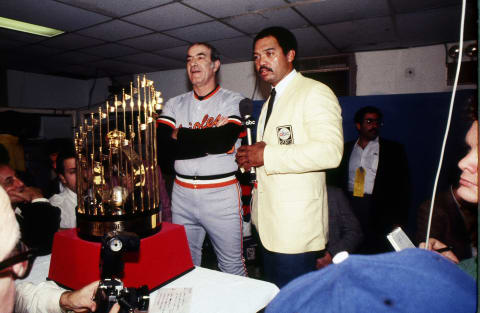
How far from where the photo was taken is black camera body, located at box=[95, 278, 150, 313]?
2.70ft

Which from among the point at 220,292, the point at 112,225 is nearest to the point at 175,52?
the point at 112,225

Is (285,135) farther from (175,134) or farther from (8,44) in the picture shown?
(8,44)

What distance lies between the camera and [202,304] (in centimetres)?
108

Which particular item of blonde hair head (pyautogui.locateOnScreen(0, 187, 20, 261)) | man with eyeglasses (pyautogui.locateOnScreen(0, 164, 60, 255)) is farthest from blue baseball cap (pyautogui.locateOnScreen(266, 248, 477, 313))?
man with eyeglasses (pyautogui.locateOnScreen(0, 164, 60, 255))

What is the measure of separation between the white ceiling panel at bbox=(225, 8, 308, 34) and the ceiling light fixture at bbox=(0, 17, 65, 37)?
249cm

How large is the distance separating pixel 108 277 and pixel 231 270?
1.15 m

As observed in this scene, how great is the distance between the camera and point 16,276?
69 centimetres

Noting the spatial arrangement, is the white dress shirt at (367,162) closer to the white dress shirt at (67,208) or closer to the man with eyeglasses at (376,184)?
the man with eyeglasses at (376,184)

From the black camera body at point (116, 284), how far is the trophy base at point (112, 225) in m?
0.27

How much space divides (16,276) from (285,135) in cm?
118

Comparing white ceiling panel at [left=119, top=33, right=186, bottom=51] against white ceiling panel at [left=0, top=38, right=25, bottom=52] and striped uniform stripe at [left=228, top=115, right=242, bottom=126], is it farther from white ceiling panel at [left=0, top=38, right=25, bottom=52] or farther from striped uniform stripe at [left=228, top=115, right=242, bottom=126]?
striped uniform stripe at [left=228, top=115, right=242, bottom=126]

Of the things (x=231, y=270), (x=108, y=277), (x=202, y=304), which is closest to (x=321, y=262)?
(x=231, y=270)

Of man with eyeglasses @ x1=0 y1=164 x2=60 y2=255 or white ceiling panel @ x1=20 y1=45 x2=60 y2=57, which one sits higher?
white ceiling panel @ x1=20 y1=45 x2=60 y2=57

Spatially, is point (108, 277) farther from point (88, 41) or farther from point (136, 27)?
point (88, 41)
